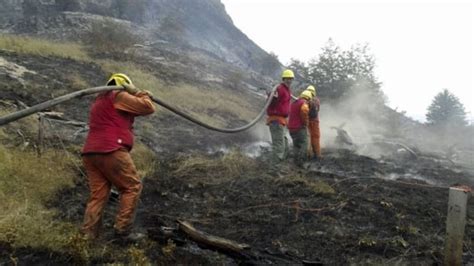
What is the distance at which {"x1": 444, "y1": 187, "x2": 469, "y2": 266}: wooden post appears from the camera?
3.76 m

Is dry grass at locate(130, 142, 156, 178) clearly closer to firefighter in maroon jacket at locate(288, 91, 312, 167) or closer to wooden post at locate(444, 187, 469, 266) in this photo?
firefighter in maroon jacket at locate(288, 91, 312, 167)

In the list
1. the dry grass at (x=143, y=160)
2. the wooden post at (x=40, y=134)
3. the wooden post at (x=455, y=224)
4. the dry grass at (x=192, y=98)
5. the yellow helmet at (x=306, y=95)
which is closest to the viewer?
the wooden post at (x=455, y=224)

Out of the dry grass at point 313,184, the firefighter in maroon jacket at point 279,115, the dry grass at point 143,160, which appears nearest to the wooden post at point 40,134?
the dry grass at point 143,160

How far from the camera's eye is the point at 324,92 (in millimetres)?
19844

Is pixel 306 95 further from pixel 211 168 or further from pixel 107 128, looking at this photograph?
pixel 107 128

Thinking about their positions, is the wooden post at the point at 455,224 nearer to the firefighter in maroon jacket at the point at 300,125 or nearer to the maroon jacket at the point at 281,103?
the maroon jacket at the point at 281,103

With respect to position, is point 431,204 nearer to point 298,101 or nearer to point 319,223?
point 319,223

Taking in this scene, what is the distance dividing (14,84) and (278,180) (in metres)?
6.18

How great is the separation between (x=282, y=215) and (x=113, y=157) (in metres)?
2.27

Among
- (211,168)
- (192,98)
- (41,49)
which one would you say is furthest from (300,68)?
(211,168)

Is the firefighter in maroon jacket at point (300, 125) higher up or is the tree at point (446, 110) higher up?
the tree at point (446, 110)

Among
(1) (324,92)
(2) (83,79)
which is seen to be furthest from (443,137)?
(2) (83,79)

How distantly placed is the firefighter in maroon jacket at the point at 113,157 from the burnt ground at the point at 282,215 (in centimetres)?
31

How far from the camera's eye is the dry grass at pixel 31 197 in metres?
3.97
